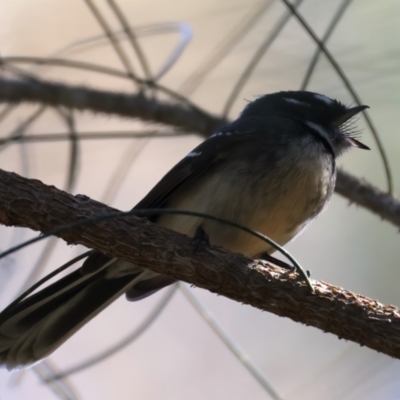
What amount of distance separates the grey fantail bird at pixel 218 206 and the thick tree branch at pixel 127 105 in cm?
22

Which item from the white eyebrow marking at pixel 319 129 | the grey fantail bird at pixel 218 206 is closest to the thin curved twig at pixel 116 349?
the grey fantail bird at pixel 218 206

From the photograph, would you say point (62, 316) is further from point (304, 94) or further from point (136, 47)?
point (304, 94)

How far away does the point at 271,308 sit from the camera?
176 cm

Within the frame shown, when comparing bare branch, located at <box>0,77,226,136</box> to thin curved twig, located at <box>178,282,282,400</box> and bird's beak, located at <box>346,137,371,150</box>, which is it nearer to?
bird's beak, located at <box>346,137,371,150</box>

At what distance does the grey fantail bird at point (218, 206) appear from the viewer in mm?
2113

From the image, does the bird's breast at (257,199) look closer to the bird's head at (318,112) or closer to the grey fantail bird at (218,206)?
the grey fantail bird at (218,206)

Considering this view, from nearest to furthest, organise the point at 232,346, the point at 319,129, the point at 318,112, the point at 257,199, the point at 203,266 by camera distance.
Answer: the point at 203,266 → the point at 257,199 → the point at 232,346 → the point at 319,129 → the point at 318,112

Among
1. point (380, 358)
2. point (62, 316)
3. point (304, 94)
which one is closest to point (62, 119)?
point (62, 316)

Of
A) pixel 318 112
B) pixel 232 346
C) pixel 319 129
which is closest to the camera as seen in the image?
pixel 232 346

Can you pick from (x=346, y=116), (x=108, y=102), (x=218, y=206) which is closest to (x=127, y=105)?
(x=108, y=102)

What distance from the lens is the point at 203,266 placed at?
1754mm

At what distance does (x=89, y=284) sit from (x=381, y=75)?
1.59 metres

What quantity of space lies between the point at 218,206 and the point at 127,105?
2.69 feet

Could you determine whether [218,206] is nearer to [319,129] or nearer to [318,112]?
[319,129]
